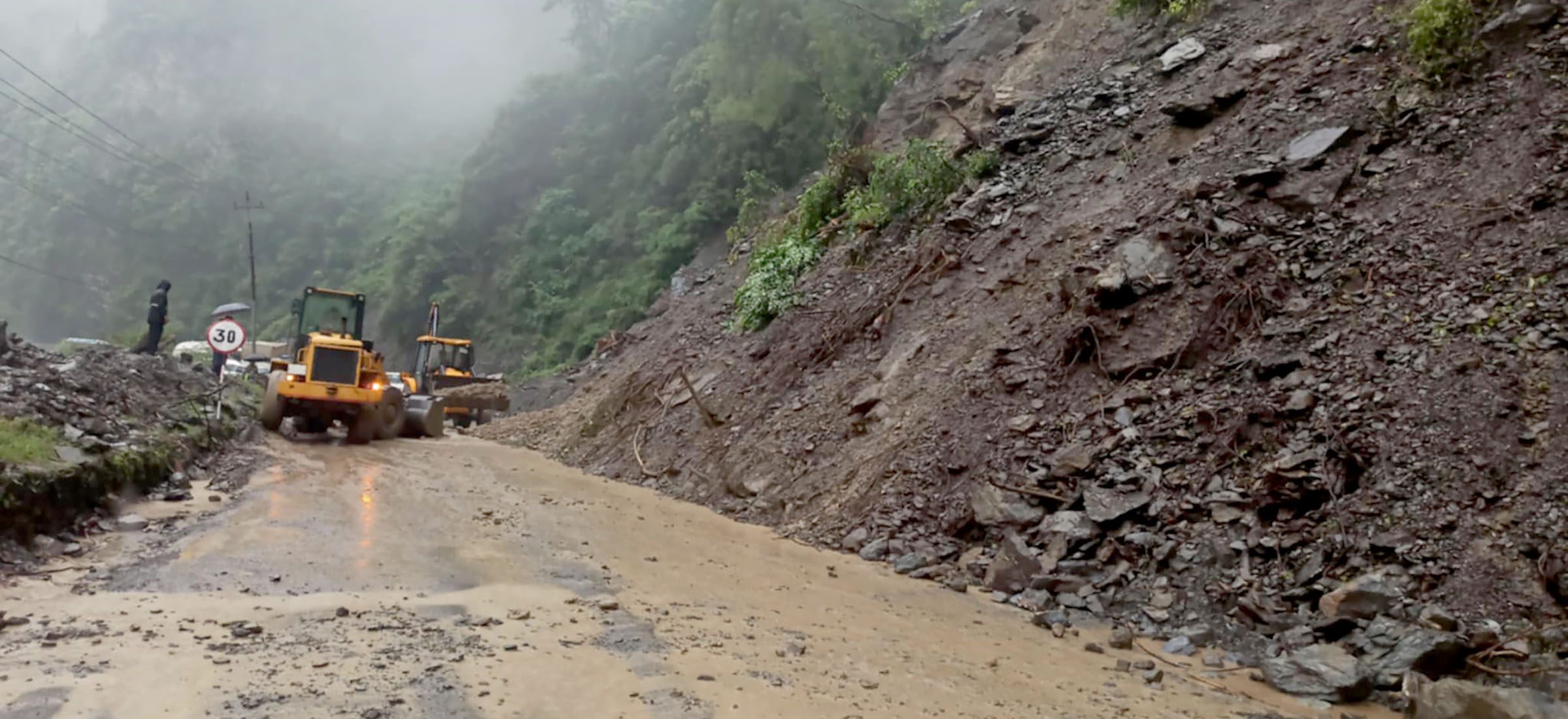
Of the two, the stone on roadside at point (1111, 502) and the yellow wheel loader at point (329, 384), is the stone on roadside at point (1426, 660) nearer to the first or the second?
the stone on roadside at point (1111, 502)

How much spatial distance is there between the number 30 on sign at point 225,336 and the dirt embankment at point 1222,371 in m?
6.10

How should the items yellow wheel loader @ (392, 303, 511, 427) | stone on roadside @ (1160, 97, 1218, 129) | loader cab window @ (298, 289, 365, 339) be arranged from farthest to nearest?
yellow wheel loader @ (392, 303, 511, 427), loader cab window @ (298, 289, 365, 339), stone on roadside @ (1160, 97, 1218, 129)

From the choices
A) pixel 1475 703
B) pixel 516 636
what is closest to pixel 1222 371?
pixel 1475 703

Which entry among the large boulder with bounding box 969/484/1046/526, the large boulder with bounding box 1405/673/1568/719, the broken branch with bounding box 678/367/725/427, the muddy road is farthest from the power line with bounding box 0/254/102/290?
the large boulder with bounding box 1405/673/1568/719

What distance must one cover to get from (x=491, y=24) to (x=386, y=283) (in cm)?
5192

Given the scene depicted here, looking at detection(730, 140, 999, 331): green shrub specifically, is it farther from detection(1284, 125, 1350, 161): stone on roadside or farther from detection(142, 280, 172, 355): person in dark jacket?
detection(142, 280, 172, 355): person in dark jacket

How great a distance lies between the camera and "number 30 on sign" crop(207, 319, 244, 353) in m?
15.4

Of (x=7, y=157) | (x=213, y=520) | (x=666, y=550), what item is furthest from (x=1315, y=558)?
(x=7, y=157)

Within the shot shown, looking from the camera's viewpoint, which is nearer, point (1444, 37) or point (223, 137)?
point (1444, 37)

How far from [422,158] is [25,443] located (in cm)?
6959

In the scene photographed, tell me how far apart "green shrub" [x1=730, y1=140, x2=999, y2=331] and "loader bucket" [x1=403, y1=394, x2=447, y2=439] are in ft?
23.8

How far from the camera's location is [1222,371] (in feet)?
29.0

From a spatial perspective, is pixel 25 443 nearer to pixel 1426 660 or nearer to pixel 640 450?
pixel 640 450

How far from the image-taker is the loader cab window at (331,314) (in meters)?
19.7
